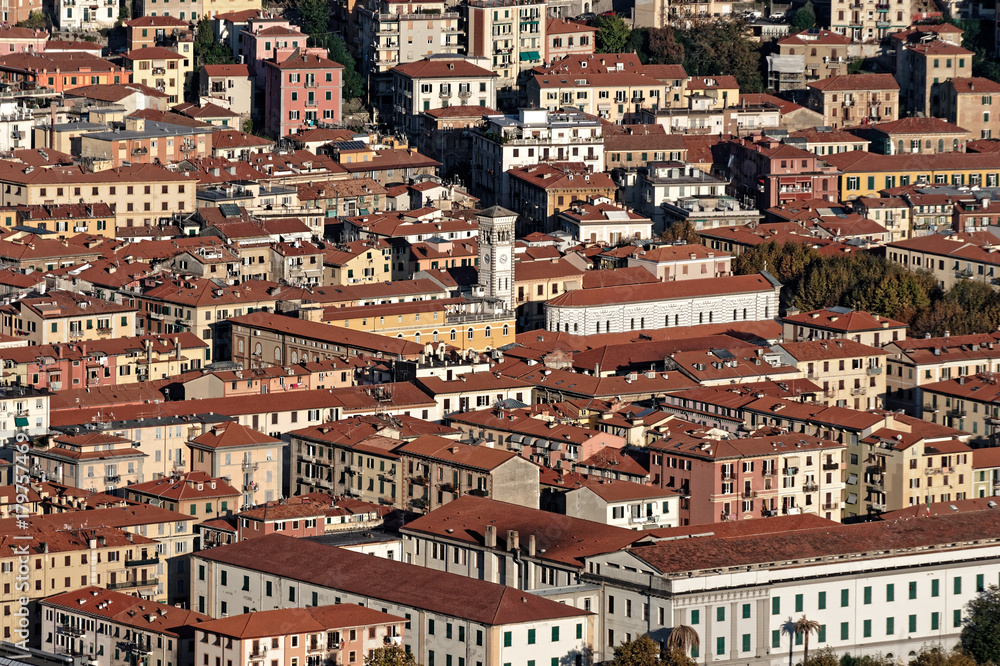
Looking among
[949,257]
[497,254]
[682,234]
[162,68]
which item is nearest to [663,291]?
[497,254]

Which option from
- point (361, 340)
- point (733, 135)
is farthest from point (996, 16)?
point (361, 340)

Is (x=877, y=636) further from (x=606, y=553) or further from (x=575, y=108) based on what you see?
(x=575, y=108)

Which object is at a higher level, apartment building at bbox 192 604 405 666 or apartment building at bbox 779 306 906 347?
apartment building at bbox 779 306 906 347

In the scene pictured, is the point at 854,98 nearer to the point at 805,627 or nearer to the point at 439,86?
the point at 439,86

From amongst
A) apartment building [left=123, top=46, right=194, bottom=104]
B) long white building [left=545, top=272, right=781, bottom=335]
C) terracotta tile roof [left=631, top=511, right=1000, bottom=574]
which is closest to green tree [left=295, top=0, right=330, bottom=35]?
apartment building [left=123, top=46, right=194, bottom=104]

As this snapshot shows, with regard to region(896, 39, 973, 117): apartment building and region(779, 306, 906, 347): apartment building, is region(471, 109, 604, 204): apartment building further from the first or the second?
region(779, 306, 906, 347): apartment building

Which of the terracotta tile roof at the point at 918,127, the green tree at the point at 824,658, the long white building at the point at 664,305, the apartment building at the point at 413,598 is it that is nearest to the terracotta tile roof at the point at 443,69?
the terracotta tile roof at the point at 918,127
